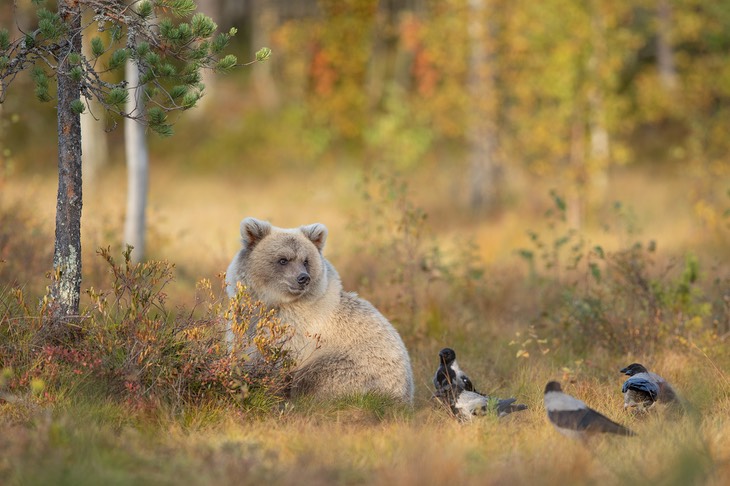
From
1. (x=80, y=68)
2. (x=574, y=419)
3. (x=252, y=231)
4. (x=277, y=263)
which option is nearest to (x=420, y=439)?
(x=574, y=419)

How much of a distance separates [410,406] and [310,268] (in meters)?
1.49

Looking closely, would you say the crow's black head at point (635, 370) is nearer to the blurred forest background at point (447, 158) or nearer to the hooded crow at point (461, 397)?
the hooded crow at point (461, 397)

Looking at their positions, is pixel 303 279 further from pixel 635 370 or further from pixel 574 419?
pixel 635 370

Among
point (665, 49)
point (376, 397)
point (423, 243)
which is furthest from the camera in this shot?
point (665, 49)

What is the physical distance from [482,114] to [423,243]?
5.10 metres

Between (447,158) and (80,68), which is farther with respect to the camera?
(447,158)

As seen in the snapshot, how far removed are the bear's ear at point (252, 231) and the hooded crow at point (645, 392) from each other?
3378mm

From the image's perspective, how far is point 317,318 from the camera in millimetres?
7547

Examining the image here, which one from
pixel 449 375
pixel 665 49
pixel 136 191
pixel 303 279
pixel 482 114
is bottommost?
pixel 449 375

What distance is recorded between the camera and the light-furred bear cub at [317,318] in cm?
729

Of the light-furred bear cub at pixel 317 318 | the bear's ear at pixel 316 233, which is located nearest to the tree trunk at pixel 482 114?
the bear's ear at pixel 316 233

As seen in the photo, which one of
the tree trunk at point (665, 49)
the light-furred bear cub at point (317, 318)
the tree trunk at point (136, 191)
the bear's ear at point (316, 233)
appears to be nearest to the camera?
the light-furred bear cub at point (317, 318)

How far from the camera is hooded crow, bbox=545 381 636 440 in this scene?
598 centimetres

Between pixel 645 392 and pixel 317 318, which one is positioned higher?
pixel 317 318
